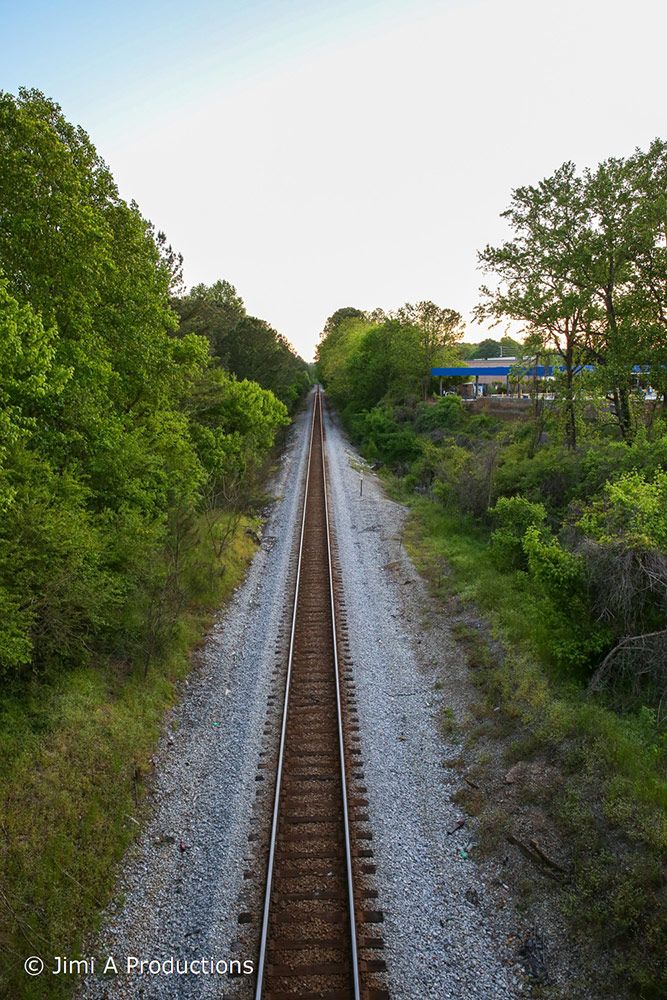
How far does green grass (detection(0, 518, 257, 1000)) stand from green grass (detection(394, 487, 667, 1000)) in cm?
605

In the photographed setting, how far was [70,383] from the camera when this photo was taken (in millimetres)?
10523

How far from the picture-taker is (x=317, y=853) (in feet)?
25.3

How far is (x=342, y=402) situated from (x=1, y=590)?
6616 cm

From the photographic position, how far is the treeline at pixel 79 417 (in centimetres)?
867

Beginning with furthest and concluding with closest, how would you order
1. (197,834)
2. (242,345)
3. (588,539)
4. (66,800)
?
1. (242,345)
2. (588,539)
3. (197,834)
4. (66,800)

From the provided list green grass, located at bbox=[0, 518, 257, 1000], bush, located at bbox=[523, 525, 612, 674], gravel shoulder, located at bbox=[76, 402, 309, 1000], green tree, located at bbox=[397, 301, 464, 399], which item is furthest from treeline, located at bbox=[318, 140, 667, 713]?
green tree, located at bbox=[397, 301, 464, 399]

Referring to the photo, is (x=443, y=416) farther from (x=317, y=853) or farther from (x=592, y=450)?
Answer: (x=317, y=853)

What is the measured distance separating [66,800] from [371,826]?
4.39 m

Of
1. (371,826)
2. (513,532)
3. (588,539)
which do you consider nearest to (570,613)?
(588,539)

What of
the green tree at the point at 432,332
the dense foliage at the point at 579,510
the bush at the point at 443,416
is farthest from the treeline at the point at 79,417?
the green tree at the point at 432,332

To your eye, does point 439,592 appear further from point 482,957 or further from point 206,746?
point 482,957

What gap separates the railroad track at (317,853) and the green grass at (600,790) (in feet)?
8.74

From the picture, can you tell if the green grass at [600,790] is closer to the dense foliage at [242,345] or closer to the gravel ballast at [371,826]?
the gravel ballast at [371,826]

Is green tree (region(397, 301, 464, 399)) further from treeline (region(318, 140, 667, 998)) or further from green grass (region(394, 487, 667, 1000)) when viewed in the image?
green grass (region(394, 487, 667, 1000))
